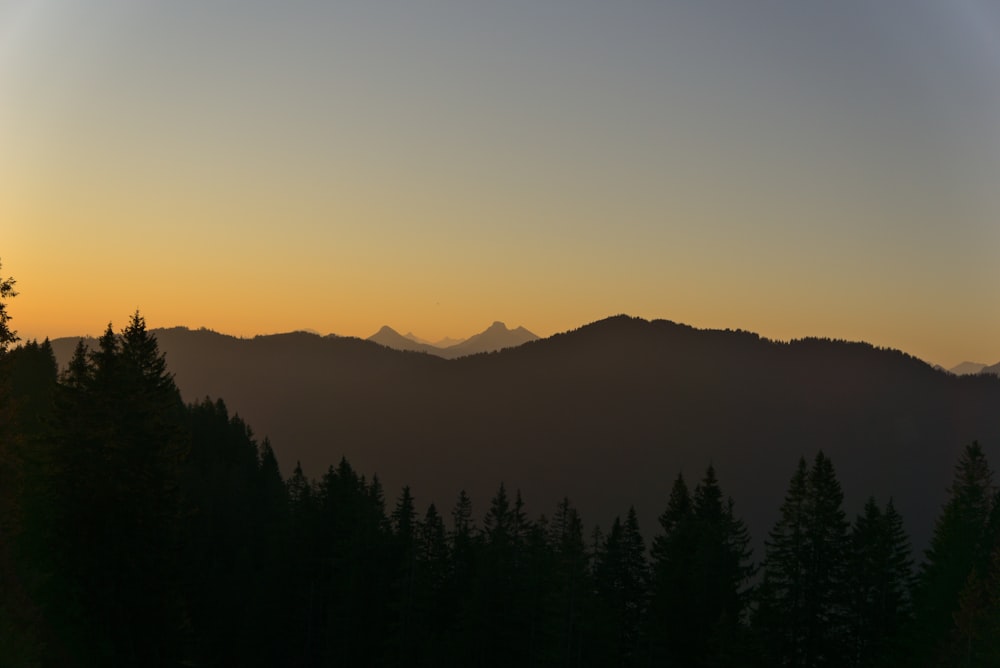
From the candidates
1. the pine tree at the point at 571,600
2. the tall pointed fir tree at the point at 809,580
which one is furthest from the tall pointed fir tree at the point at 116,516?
the tall pointed fir tree at the point at 809,580

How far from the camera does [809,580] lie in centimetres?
4228

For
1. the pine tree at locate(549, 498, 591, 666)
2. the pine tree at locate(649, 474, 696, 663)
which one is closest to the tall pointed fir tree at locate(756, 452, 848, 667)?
the pine tree at locate(649, 474, 696, 663)

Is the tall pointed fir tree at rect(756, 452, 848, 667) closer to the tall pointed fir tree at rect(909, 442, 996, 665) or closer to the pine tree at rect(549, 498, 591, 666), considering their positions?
the tall pointed fir tree at rect(909, 442, 996, 665)

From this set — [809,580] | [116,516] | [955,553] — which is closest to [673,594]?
[809,580]

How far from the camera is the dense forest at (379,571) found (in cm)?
2572

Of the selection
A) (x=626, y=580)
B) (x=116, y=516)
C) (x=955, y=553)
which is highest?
(x=116, y=516)

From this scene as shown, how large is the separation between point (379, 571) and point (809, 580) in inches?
904

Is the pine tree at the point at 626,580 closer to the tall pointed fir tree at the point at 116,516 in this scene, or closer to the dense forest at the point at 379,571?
the dense forest at the point at 379,571

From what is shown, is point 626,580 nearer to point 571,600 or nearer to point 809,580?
point 571,600

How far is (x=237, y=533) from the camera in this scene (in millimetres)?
64125

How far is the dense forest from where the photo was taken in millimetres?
25719

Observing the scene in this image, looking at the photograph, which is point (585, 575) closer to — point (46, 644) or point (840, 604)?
point (840, 604)

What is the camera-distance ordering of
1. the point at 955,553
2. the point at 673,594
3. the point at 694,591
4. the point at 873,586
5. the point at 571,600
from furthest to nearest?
1. the point at 673,594
2. the point at 694,591
3. the point at 873,586
4. the point at 571,600
5. the point at 955,553

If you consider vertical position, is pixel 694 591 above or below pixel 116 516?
below
